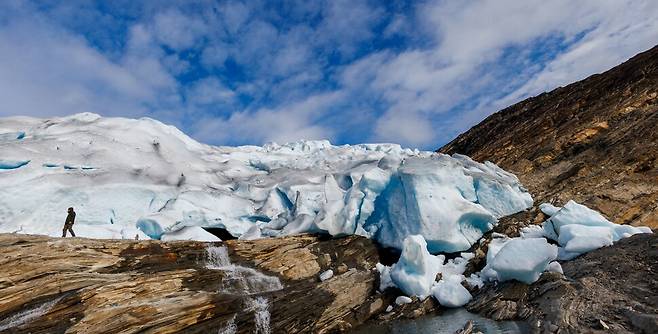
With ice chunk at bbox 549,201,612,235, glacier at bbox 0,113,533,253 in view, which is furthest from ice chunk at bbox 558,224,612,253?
glacier at bbox 0,113,533,253

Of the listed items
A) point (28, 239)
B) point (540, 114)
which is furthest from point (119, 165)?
point (540, 114)

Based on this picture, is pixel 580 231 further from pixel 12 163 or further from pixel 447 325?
pixel 12 163

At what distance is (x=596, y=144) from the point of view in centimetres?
2005

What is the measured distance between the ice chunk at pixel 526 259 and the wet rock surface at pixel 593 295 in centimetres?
22

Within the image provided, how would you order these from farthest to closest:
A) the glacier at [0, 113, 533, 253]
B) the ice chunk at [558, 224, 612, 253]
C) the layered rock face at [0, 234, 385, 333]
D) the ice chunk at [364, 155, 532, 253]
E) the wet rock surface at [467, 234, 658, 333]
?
the glacier at [0, 113, 533, 253] < the ice chunk at [364, 155, 532, 253] < the ice chunk at [558, 224, 612, 253] < the layered rock face at [0, 234, 385, 333] < the wet rock surface at [467, 234, 658, 333]

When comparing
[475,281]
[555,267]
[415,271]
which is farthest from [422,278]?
[555,267]

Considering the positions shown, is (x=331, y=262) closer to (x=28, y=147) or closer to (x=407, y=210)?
(x=407, y=210)

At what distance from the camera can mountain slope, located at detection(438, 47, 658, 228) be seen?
16703 millimetres

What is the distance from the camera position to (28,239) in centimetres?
1200

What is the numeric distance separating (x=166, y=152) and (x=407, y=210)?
762 inches

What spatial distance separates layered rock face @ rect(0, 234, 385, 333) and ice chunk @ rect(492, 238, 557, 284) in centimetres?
397

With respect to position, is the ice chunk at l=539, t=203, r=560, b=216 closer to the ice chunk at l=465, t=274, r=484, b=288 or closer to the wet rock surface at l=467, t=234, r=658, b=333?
the wet rock surface at l=467, t=234, r=658, b=333

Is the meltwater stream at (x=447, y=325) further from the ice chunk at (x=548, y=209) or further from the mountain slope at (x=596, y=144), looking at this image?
the mountain slope at (x=596, y=144)

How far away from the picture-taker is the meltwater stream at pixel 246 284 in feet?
39.9
